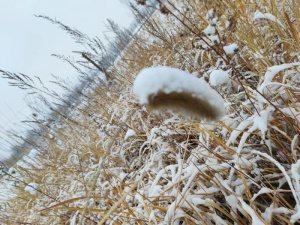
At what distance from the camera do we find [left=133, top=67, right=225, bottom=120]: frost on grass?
0.27 metres

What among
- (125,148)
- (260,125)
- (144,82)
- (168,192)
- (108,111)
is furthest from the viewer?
(108,111)

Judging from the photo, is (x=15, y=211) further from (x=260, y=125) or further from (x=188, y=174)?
(x=260, y=125)

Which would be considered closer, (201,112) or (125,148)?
(201,112)

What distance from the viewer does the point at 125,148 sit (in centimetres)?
149

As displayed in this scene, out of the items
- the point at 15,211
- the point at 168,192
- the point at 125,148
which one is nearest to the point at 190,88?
the point at 168,192

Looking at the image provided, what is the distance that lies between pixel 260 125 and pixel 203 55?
904 millimetres

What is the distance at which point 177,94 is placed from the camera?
0.28 meters

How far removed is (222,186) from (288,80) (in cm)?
33

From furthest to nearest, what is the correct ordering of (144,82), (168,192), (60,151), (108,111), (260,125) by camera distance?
(60,151)
(108,111)
(168,192)
(260,125)
(144,82)

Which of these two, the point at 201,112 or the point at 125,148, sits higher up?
the point at 125,148

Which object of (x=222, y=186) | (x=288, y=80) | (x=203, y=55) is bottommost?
(x=222, y=186)

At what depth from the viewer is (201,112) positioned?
303mm

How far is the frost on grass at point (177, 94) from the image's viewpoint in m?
0.27

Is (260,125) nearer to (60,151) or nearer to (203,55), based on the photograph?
(203,55)
